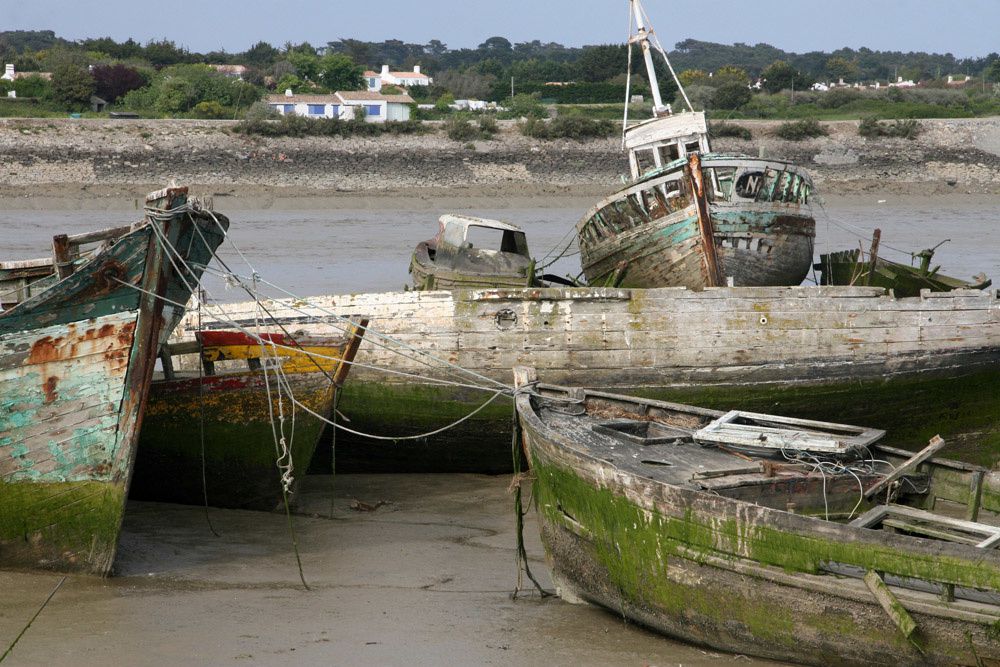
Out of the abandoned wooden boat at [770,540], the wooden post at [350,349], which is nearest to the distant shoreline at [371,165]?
the wooden post at [350,349]

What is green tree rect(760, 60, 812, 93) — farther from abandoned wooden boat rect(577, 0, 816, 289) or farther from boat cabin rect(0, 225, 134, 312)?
boat cabin rect(0, 225, 134, 312)

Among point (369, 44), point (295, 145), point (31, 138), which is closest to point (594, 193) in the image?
point (295, 145)

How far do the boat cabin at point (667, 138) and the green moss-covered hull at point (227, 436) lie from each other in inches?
279

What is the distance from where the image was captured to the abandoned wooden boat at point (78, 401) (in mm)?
8391

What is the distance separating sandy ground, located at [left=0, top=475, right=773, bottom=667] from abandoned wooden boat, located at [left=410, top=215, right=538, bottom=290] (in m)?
3.75

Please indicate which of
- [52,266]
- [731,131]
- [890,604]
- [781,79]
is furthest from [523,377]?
[781,79]

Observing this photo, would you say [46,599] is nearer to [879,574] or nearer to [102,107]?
[879,574]

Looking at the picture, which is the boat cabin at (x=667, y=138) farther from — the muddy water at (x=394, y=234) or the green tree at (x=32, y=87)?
the green tree at (x=32, y=87)

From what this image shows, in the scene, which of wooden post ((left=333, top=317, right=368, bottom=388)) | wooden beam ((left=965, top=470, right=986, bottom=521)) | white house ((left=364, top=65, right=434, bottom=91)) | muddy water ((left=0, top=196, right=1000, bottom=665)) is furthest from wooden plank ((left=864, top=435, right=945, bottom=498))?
white house ((left=364, top=65, right=434, bottom=91))

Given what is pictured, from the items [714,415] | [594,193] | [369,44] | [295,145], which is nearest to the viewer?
[714,415]

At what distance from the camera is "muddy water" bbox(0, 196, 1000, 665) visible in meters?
6.99

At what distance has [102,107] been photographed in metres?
56.2

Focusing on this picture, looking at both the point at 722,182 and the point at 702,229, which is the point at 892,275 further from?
the point at 702,229

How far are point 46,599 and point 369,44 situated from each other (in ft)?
457
